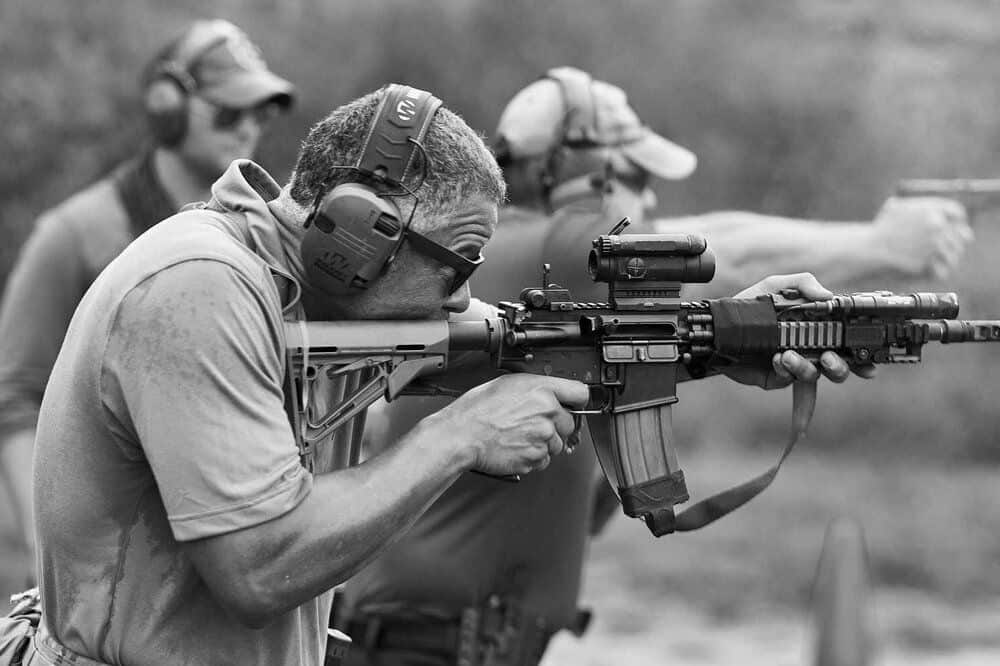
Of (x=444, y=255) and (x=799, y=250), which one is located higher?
(x=799, y=250)

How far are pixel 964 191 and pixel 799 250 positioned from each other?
63 cm

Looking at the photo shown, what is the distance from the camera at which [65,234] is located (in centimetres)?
534

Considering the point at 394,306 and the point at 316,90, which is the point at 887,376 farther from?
the point at 394,306

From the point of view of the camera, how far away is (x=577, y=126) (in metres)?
4.89

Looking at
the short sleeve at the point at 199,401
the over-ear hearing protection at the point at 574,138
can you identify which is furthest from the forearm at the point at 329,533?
the over-ear hearing protection at the point at 574,138

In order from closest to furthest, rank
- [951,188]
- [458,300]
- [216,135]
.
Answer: [458,300] → [951,188] → [216,135]

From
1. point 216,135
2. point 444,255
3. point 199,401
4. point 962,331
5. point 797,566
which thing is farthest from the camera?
point 797,566

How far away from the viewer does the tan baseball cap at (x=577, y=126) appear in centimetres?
484

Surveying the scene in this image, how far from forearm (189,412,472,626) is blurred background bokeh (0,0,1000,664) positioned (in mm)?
5331

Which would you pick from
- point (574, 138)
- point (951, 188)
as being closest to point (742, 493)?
point (574, 138)

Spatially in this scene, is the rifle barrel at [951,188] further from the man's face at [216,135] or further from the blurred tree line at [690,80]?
the blurred tree line at [690,80]

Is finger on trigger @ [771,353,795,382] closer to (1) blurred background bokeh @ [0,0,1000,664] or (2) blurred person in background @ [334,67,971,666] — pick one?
(2) blurred person in background @ [334,67,971,666]

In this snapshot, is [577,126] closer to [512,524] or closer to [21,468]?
[512,524]

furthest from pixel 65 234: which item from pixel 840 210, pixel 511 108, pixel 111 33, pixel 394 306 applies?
pixel 840 210
